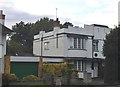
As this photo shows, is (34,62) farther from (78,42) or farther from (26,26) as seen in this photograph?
(26,26)

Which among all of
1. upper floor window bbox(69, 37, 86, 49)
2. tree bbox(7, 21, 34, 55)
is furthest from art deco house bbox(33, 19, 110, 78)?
tree bbox(7, 21, 34, 55)

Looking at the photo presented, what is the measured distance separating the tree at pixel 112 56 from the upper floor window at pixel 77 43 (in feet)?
27.9

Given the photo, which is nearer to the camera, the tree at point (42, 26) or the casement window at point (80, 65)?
the casement window at point (80, 65)

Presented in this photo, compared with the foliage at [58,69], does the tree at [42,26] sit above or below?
above

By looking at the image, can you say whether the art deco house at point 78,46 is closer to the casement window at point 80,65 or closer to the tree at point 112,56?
the casement window at point 80,65

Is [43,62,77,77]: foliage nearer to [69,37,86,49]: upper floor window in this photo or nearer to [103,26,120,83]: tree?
[103,26,120,83]: tree

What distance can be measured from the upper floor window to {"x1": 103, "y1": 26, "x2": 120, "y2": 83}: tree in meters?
8.51

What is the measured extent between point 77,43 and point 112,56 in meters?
10.1

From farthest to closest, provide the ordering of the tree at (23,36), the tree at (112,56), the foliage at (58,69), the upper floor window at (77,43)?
1. the tree at (23,36)
2. the upper floor window at (77,43)
3. the foliage at (58,69)
4. the tree at (112,56)

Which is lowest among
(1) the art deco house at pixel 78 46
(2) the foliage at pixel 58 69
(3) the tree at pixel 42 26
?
(2) the foliage at pixel 58 69

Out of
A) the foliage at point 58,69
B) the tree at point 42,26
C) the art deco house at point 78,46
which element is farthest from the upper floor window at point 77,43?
the tree at point 42,26

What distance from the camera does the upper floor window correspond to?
41562 millimetres

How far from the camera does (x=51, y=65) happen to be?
1389 inches

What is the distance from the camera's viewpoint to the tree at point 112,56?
31.6m
